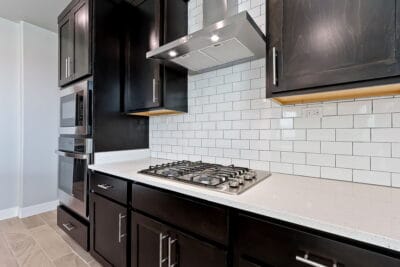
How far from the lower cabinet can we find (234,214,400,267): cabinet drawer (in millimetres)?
140

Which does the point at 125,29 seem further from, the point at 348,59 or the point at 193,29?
the point at 348,59

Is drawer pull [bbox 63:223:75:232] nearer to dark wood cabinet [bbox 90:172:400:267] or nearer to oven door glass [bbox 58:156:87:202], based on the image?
oven door glass [bbox 58:156:87:202]

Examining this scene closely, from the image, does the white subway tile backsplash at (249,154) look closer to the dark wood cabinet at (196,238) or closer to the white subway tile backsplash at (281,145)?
the white subway tile backsplash at (281,145)

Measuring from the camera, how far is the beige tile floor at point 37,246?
73.1 inches

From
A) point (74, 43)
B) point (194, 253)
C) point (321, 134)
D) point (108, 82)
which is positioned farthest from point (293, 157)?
point (74, 43)

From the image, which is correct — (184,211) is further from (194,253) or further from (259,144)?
(259,144)

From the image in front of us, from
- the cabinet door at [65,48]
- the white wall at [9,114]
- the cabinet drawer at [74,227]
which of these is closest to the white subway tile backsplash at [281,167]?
the cabinet drawer at [74,227]

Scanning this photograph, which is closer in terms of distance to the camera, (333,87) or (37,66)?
(333,87)

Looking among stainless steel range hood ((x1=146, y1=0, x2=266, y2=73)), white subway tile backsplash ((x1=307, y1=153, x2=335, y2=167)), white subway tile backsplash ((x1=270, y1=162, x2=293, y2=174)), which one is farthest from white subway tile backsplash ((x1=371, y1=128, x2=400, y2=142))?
stainless steel range hood ((x1=146, y1=0, x2=266, y2=73))

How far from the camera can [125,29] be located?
202 cm

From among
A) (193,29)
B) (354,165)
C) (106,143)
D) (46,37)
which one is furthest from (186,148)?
(46,37)

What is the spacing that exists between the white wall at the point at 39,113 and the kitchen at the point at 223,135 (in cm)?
26

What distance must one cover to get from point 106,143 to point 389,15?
6.65 feet

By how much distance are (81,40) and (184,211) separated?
6.23ft
